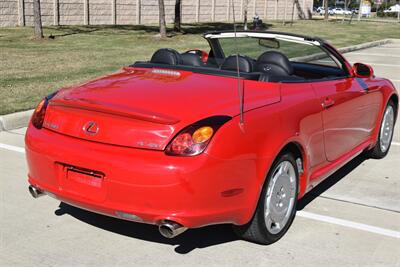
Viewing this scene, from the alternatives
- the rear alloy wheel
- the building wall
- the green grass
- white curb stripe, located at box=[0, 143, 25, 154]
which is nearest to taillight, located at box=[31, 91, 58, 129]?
white curb stripe, located at box=[0, 143, 25, 154]

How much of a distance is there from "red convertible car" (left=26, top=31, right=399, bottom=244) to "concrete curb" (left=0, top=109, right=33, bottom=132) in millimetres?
3051

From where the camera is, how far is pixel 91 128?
11.3 ft

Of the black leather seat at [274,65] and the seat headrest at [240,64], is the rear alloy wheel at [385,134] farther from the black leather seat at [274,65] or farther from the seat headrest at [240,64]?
the seat headrest at [240,64]

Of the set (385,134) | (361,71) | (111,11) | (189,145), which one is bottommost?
(385,134)

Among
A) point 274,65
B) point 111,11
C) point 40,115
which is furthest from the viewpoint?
point 111,11

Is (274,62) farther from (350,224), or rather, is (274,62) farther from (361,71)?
(350,224)

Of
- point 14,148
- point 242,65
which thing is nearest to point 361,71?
point 242,65

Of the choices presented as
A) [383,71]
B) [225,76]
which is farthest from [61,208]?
[383,71]

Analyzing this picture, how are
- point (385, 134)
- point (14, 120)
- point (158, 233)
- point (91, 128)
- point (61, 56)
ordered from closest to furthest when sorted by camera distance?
point (91, 128) < point (158, 233) < point (385, 134) < point (14, 120) < point (61, 56)

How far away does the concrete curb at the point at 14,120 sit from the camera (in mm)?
6891

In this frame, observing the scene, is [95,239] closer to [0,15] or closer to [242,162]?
[242,162]

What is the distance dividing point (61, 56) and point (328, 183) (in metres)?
10.1

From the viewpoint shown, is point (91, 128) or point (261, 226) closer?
point (91, 128)

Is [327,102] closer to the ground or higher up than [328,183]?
→ higher up
